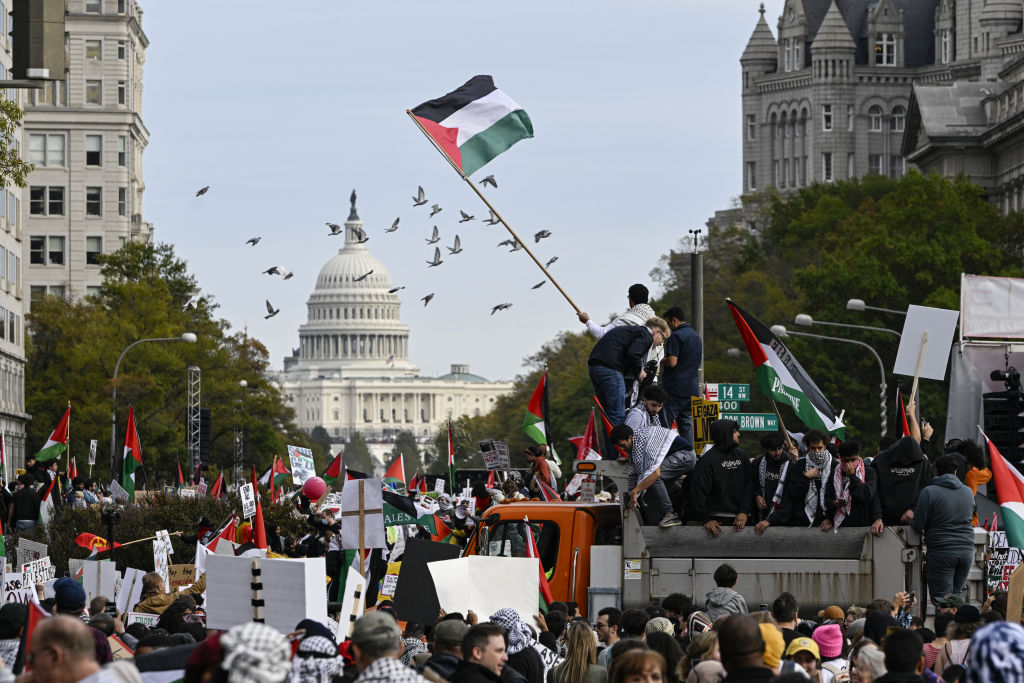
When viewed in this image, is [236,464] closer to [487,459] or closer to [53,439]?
[53,439]

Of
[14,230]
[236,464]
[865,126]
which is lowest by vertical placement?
[236,464]

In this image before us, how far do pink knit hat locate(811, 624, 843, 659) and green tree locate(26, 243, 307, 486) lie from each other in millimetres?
54009

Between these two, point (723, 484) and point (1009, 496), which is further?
point (1009, 496)

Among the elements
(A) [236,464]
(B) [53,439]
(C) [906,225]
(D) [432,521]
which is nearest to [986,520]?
(D) [432,521]

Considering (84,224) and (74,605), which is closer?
(74,605)

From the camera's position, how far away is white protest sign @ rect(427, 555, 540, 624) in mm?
13062

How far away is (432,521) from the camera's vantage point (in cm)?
2214

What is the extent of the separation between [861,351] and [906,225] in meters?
6.24

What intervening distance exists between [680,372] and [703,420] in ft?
1.92

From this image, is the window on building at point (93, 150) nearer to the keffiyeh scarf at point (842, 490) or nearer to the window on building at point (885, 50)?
the window on building at point (885, 50)

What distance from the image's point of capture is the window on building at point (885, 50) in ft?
493

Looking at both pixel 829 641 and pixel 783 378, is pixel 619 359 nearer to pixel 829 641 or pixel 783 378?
pixel 783 378

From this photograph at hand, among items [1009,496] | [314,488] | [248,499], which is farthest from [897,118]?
[1009,496]

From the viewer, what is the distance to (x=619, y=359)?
17.5m
